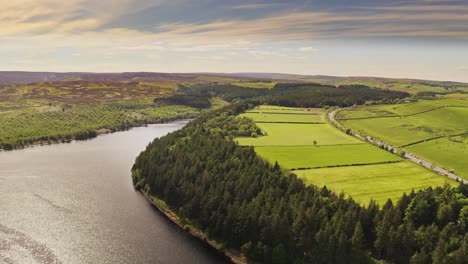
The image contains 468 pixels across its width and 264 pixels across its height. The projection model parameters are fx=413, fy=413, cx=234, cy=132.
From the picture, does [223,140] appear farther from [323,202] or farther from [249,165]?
[323,202]

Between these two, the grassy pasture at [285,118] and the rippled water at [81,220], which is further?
the grassy pasture at [285,118]

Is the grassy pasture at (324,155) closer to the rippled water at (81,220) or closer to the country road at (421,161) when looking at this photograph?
the country road at (421,161)

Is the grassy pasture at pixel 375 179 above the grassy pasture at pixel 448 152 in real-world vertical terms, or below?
below

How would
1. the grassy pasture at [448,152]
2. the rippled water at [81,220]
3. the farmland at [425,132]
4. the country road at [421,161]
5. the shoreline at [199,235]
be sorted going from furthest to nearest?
the farmland at [425,132] → the grassy pasture at [448,152] → the country road at [421,161] → the rippled water at [81,220] → the shoreline at [199,235]

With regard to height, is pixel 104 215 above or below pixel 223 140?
below

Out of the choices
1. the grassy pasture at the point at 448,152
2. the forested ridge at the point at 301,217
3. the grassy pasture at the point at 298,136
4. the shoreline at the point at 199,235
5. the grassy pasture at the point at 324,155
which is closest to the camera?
the forested ridge at the point at 301,217

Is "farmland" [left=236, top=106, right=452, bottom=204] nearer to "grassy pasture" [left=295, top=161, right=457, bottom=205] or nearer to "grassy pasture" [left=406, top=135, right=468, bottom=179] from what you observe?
"grassy pasture" [left=295, top=161, right=457, bottom=205]

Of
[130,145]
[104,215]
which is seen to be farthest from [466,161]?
[130,145]

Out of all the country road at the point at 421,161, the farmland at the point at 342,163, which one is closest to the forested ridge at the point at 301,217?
the farmland at the point at 342,163
